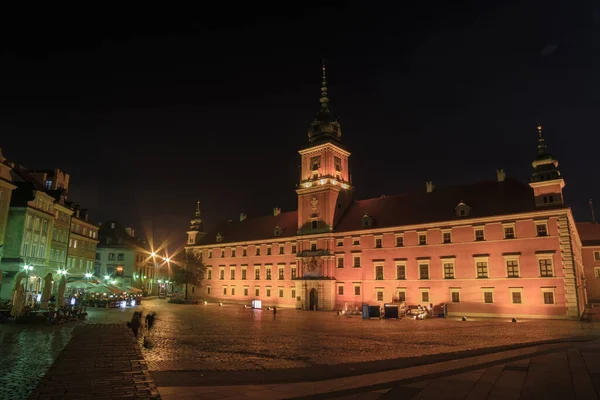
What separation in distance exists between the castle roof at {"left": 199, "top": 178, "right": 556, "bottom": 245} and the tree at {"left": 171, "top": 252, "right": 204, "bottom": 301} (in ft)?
43.7

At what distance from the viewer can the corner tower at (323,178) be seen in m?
62.4

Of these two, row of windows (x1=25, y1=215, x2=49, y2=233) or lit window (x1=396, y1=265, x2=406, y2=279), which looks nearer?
row of windows (x1=25, y1=215, x2=49, y2=233)

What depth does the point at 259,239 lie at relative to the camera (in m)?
71.4

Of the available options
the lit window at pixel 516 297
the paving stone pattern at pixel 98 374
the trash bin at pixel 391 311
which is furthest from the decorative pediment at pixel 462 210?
the paving stone pattern at pixel 98 374

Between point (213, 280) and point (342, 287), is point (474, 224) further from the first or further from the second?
point (213, 280)

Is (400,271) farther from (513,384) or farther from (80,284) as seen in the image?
(513,384)

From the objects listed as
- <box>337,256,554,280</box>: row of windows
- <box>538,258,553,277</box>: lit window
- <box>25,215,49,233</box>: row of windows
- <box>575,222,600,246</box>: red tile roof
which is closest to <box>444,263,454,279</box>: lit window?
<box>337,256,554,280</box>: row of windows

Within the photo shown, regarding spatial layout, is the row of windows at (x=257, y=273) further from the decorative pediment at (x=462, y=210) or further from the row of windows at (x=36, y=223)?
the row of windows at (x=36, y=223)

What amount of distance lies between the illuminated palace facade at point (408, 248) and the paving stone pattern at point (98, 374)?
41.4 meters

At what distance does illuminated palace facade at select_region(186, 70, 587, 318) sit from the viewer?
43094 millimetres

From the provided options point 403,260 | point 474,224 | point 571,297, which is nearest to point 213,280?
point 403,260

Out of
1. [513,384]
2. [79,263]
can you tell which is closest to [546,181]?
[513,384]

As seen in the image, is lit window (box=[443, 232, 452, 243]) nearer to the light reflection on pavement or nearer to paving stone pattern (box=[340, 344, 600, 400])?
the light reflection on pavement

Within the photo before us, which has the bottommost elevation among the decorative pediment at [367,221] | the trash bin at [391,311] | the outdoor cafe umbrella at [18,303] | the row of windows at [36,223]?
the trash bin at [391,311]
